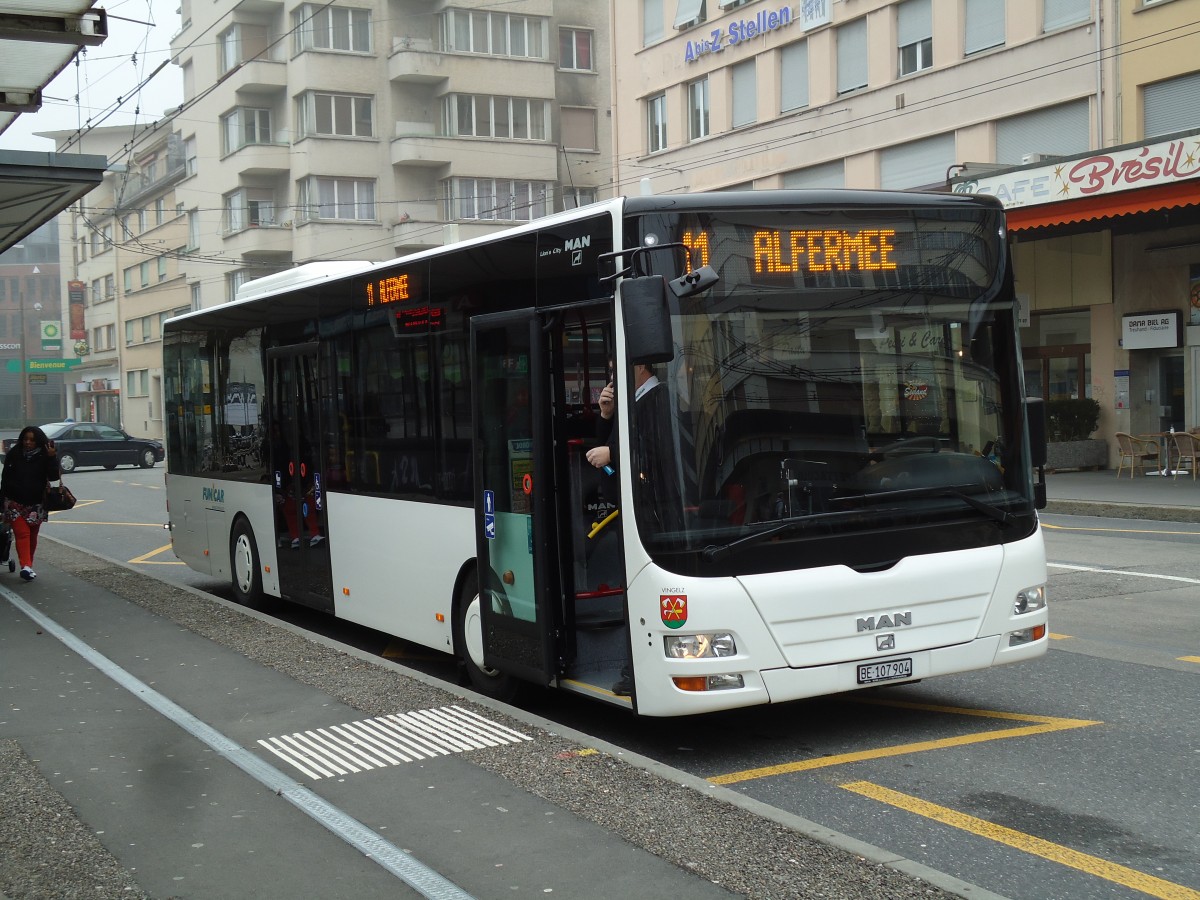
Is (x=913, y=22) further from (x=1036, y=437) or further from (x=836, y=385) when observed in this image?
(x=836, y=385)

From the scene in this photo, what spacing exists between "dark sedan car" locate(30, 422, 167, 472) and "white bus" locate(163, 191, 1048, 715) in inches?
1438

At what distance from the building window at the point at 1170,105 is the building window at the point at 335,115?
115 feet

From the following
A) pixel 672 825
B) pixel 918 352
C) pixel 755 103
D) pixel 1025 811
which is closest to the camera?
pixel 672 825

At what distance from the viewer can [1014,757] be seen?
6.52 meters

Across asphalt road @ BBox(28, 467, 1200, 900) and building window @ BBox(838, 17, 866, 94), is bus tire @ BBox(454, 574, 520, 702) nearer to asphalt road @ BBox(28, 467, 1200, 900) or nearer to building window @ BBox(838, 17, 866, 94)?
asphalt road @ BBox(28, 467, 1200, 900)

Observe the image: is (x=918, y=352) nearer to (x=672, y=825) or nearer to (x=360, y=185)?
→ (x=672, y=825)

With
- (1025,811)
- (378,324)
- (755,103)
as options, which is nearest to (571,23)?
(755,103)

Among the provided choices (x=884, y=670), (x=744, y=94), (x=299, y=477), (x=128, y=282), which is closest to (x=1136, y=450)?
(x=744, y=94)

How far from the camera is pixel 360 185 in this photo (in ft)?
179

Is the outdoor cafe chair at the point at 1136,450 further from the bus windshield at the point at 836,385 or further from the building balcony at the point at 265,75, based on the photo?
the building balcony at the point at 265,75

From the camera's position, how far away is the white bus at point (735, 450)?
6285mm

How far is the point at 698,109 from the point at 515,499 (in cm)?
3303

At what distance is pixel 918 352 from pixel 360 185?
164 ft

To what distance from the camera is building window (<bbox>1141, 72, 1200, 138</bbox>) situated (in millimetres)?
25125
